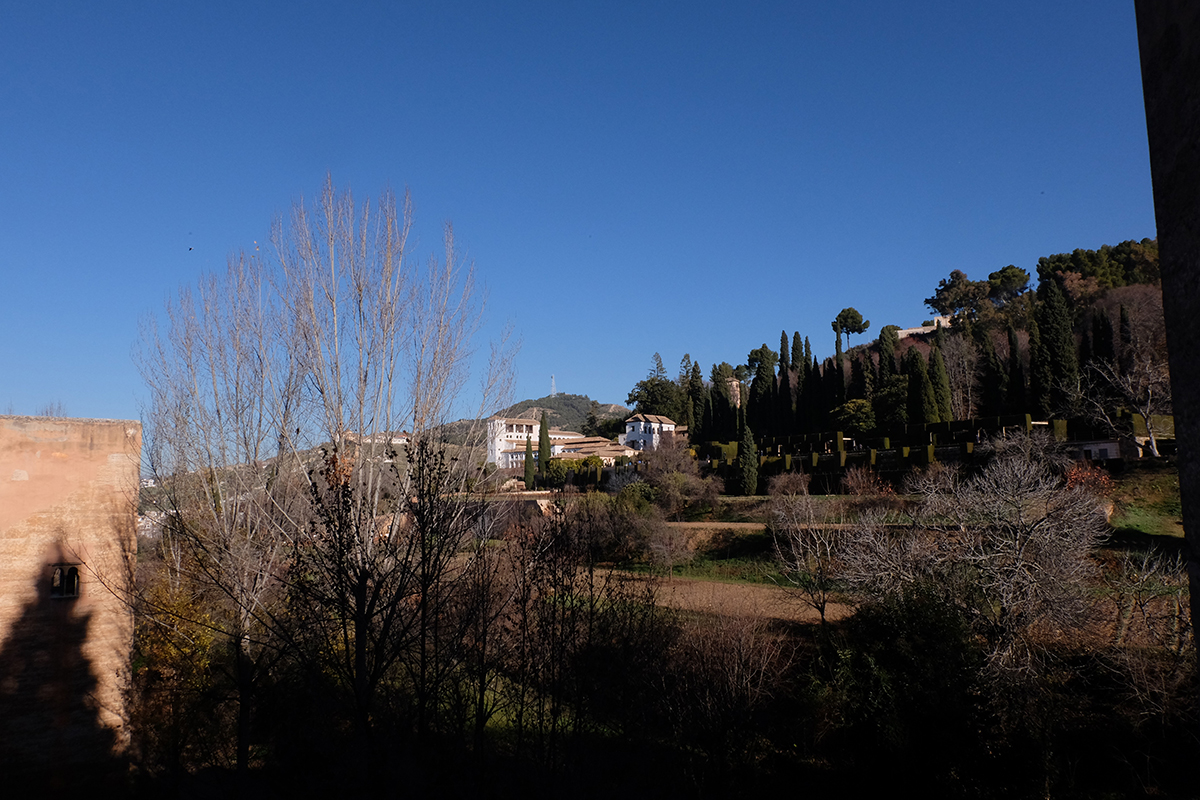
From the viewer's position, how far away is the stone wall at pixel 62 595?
389 inches

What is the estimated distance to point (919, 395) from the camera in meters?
A: 33.5

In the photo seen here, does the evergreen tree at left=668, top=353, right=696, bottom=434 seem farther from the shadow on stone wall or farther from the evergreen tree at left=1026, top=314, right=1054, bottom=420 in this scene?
the shadow on stone wall

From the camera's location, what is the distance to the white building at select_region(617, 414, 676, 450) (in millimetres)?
56250

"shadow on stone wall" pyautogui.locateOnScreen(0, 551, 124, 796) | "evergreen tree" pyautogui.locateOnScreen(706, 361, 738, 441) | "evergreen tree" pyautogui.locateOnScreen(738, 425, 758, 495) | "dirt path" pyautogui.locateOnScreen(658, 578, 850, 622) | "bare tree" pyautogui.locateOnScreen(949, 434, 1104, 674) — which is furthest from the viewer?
"evergreen tree" pyautogui.locateOnScreen(706, 361, 738, 441)

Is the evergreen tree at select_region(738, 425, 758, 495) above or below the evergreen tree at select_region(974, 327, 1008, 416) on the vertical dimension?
below

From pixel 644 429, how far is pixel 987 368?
2708 centimetres

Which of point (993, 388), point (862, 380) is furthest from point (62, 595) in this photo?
point (862, 380)

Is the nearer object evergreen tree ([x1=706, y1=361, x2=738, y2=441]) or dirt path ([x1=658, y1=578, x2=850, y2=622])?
dirt path ([x1=658, y1=578, x2=850, y2=622])

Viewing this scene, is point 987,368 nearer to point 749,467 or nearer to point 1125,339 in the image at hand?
point 1125,339

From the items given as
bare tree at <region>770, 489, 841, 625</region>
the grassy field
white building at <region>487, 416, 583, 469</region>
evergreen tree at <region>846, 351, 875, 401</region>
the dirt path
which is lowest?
the dirt path

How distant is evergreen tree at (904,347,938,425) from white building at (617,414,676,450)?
2356 cm

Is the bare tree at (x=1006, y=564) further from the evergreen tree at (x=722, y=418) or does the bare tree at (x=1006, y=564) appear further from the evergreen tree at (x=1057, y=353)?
the evergreen tree at (x=722, y=418)

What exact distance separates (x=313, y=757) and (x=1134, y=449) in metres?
26.6

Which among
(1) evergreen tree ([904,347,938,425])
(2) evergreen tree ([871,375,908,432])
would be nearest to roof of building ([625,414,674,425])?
(2) evergreen tree ([871,375,908,432])
